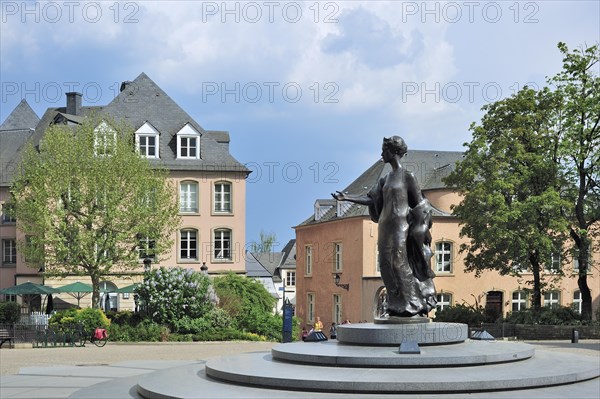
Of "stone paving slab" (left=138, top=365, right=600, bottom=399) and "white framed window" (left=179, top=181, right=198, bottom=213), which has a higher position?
"white framed window" (left=179, top=181, right=198, bottom=213)

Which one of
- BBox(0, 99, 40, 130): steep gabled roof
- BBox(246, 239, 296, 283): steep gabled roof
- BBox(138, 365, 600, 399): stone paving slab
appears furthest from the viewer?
BBox(246, 239, 296, 283): steep gabled roof

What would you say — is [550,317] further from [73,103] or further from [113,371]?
[73,103]

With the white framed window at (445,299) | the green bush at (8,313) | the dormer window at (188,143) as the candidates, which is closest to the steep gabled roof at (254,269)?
the dormer window at (188,143)

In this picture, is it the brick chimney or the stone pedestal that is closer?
the stone pedestal

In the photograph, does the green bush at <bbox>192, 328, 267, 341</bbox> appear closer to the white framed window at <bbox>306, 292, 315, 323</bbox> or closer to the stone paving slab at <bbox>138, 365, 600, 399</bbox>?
the stone paving slab at <bbox>138, 365, 600, 399</bbox>

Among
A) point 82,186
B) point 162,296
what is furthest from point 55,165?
point 162,296

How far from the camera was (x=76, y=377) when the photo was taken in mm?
18500

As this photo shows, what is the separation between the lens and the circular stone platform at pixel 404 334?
15.6 m

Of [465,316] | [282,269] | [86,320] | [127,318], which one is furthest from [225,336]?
[282,269]

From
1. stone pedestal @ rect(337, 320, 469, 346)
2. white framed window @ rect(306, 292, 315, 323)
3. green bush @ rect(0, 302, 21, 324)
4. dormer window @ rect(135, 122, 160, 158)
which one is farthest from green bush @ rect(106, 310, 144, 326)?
white framed window @ rect(306, 292, 315, 323)

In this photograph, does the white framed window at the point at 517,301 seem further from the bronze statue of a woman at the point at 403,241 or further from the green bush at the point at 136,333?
the bronze statue of a woman at the point at 403,241

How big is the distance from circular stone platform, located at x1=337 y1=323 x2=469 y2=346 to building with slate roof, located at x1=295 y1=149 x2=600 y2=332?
114 ft

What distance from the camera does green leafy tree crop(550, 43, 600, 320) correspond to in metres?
37.9

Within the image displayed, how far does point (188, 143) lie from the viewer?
55.2 meters
